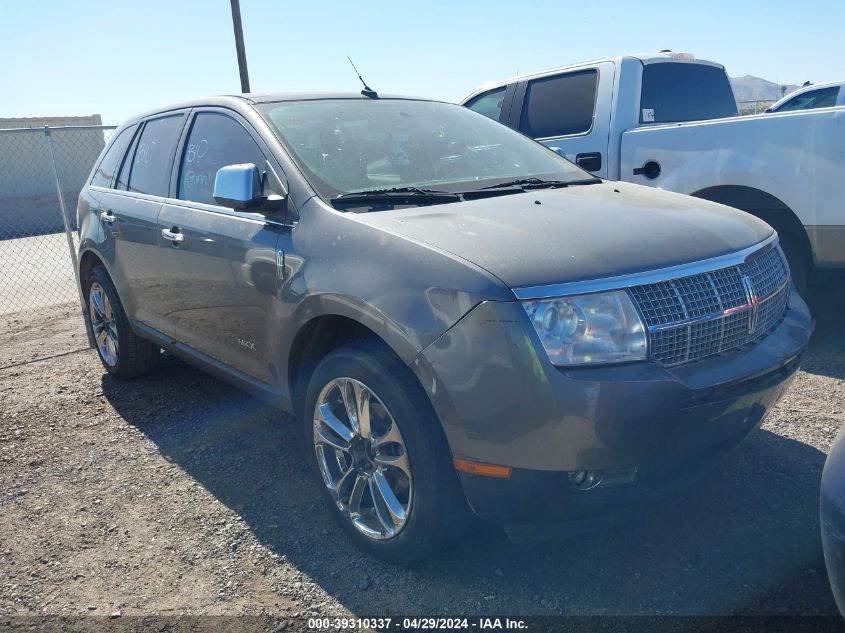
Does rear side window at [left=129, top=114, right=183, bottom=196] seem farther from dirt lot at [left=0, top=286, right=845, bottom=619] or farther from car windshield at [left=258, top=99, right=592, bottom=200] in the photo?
dirt lot at [left=0, top=286, right=845, bottom=619]

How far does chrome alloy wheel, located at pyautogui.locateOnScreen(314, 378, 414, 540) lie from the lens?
110 inches

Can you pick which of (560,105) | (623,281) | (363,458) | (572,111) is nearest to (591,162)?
(572,111)

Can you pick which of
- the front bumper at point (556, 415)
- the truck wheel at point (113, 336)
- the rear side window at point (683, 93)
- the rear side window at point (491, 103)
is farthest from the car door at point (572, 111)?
the front bumper at point (556, 415)

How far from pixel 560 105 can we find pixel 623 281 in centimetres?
435

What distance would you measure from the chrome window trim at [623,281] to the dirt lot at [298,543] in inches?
28.8

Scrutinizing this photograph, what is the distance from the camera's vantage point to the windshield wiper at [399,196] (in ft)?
10.3

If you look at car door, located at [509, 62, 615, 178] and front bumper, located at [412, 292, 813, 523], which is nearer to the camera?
front bumper, located at [412, 292, 813, 523]

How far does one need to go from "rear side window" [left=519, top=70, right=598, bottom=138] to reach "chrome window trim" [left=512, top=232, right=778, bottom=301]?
3.69 metres

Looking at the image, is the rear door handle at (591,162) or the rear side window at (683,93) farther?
the rear side window at (683,93)

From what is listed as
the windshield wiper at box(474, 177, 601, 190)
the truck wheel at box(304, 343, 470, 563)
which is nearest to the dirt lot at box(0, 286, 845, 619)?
the truck wheel at box(304, 343, 470, 563)

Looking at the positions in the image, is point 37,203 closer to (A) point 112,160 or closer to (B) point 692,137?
(A) point 112,160

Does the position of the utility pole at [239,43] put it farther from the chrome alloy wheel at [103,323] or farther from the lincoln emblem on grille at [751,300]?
the lincoln emblem on grille at [751,300]

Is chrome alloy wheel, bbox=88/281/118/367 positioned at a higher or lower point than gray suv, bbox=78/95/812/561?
lower

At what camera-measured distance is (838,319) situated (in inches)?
216
